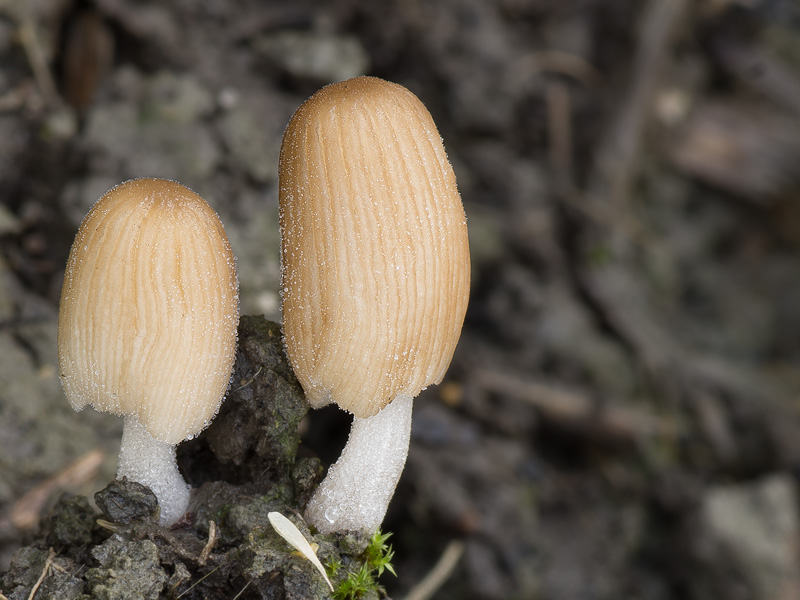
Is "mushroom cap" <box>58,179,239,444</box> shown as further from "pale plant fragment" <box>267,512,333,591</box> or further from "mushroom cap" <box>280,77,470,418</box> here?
A: "pale plant fragment" <box>267,512,333,591</box>

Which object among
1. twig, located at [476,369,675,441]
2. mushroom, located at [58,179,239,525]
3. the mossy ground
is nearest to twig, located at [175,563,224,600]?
the mossy ground

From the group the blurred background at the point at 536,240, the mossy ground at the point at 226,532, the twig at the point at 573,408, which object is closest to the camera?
the mossy ground at the point at 226,532

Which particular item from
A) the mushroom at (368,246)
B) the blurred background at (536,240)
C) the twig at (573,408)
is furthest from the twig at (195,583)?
the twig at (573,408)

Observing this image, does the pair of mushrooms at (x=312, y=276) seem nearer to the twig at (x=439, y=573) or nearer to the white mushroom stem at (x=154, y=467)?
the white mushroom stem at (x=154, y=467)

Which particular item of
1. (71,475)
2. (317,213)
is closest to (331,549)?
(317,213)

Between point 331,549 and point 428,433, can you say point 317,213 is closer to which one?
point 331,549

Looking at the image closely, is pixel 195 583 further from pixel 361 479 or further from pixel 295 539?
pixel 361 479

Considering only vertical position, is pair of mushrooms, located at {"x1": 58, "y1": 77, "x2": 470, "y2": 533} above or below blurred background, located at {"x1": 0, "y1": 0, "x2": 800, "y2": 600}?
above
